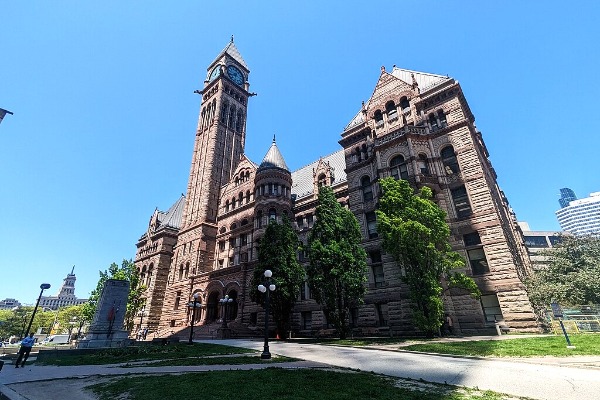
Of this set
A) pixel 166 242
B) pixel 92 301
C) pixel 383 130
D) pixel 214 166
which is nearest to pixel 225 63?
pixel 214 166

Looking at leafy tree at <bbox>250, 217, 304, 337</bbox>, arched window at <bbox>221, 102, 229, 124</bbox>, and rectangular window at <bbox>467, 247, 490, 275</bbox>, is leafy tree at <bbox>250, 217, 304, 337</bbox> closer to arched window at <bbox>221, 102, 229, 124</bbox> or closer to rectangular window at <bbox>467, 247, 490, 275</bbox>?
rectangular window at <bbox>467, 247, 490, 275</bbox>

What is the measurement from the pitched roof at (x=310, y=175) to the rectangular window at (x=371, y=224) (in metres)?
6.90

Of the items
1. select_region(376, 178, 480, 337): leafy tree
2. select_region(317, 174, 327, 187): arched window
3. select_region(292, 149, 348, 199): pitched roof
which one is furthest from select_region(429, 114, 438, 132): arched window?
select_region(317, 174, 327, 187): arched window

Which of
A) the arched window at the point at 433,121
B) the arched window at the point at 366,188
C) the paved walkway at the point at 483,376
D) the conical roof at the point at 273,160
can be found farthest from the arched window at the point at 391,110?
the paved walkway at the point at 483,376

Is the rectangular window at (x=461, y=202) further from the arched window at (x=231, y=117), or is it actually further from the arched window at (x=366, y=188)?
the arched window at (x=231, y=117)

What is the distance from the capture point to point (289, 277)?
1084 inches

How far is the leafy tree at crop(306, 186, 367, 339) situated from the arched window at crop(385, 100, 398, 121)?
1379cm

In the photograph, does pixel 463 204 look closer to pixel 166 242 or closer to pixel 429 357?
pixel 429 357

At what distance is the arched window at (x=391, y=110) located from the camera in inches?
1286

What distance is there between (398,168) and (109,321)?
90.8ft

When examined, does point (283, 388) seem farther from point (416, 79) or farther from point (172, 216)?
point (172, 216)

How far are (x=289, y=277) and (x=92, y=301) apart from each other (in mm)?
36932

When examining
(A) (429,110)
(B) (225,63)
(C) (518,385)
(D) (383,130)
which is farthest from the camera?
(B) (225,63)

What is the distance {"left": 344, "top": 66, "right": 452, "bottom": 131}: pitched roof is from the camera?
31.0 metres
